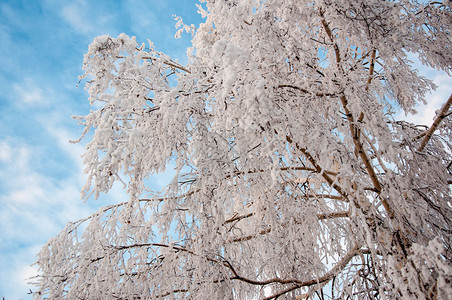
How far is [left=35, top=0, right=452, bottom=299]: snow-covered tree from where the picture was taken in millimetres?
1962

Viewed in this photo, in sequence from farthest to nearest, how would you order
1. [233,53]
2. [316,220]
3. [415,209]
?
[316,220] < [415,209] < [233,53]

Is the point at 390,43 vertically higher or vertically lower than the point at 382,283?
higher

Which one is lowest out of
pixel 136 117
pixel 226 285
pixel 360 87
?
pixel 226 285

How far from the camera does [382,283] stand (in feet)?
6.01

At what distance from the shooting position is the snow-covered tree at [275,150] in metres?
1.96

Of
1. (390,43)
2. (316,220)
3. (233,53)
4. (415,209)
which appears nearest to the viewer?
(233,53)

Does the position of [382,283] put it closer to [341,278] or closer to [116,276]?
[341,278]

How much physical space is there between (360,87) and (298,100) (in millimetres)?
452

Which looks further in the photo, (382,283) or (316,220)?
(316,220)

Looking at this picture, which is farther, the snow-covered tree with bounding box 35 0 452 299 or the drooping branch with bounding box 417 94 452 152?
the drooping branch with bounding box 417 94 452 152

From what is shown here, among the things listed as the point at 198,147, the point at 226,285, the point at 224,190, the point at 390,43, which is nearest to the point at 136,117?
the point at 198,147

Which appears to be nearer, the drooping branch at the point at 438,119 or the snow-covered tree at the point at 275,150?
the snow-covered tree at the point at 275,150

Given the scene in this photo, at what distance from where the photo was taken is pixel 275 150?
1.84 m

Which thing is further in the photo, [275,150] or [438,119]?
[438,119]
